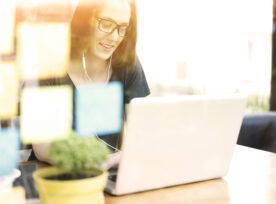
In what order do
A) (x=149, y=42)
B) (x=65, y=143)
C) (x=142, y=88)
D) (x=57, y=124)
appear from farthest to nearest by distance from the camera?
1. (x=149, y=42)
2. (x=57, y=124)
3. (x=142, y=88)
4. (x=65, y=143)

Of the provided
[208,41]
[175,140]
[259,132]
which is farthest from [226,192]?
[208,41]

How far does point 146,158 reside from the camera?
3.33 ft

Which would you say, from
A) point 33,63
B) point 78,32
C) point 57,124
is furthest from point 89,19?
point 33,63

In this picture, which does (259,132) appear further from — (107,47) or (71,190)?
(71,190)

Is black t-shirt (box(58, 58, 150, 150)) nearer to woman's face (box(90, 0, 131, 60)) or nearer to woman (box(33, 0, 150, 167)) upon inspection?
woman (box(33, 0, 150, 167))

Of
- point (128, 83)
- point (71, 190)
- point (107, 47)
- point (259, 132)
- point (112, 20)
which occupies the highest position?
point (112, 20)

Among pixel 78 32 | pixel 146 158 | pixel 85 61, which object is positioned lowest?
pixel 146 158

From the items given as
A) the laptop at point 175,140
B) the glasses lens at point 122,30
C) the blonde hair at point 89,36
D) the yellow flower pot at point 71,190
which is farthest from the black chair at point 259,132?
the yellow flower pot at point 71,190

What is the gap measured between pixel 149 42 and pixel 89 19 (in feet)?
5.76

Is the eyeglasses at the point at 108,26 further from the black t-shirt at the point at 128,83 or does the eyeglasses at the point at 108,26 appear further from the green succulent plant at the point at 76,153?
the green succulent plant at the point at 76,153

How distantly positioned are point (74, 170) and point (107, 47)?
107cm

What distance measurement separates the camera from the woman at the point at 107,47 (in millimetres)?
1765

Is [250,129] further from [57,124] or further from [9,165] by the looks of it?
[9,165]

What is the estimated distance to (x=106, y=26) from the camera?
1.75 meters
